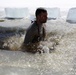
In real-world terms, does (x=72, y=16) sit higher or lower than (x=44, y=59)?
lower

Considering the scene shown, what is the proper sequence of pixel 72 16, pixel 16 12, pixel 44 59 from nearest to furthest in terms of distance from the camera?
pixel 44 59 < pixel 72 16 < pixel 16 12

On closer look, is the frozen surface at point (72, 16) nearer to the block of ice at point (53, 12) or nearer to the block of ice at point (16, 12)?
the block of ice at point (53, 12)

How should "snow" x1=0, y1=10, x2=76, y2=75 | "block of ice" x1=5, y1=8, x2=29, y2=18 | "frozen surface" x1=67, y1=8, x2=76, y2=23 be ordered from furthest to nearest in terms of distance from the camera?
"block of ice" x1=5, y1=8, x2=29, y2=18, "frozen surface" x1=67, y1=8, x2=76, y2=23, "snow" x1=0, y1=10, x2=76, y2=75

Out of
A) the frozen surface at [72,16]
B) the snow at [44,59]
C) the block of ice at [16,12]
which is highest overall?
the snow at [44,59]

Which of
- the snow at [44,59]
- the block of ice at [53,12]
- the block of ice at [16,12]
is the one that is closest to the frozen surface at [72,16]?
the block of ice at [53,12]

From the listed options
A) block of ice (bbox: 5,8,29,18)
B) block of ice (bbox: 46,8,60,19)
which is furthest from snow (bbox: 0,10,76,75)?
block of ice (bbox: 5,8,29,18)

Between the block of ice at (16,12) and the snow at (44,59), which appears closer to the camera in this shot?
the snow at (44,59)

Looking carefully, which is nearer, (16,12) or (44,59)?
(44,59)

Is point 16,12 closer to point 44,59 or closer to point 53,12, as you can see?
point 53,12

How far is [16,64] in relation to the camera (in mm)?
3055

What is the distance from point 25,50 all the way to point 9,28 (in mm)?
1920

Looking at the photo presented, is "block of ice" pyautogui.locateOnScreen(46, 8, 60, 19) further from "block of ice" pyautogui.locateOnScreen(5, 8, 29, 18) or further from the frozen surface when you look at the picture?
"block of ice" pyautogui.locateOnScreen(5, 8, 29, 18)

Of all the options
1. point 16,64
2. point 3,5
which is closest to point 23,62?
point 16,64

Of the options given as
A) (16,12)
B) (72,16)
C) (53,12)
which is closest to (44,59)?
(72,16)
